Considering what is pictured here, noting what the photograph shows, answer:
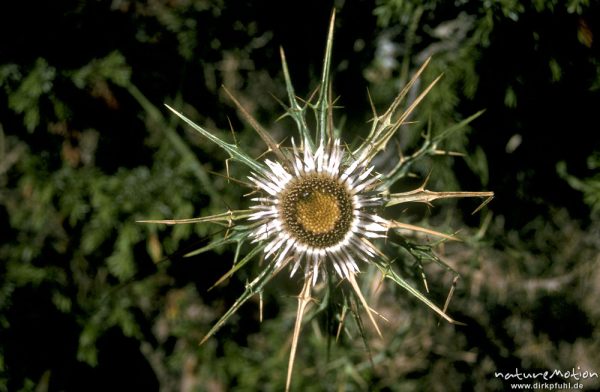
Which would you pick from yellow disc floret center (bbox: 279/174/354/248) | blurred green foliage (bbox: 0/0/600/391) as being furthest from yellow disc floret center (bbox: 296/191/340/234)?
blurred green foliage (bbox: 0/0/600/391)

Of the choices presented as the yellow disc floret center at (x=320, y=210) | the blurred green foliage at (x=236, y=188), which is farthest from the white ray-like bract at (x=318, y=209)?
the blurred green foliage at (x=236, y=188)

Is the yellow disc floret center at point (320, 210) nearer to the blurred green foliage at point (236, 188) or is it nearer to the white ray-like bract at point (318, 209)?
the white ray-like bract at point (318, 209)

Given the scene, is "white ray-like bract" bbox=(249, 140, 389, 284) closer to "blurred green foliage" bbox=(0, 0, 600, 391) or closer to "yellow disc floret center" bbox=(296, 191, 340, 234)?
"yellow disc floret center" bbox=(296, 191, 340, 234)

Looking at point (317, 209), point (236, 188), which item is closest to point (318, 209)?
point (317, 209)

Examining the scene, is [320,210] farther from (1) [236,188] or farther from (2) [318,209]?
(1) [236,188]

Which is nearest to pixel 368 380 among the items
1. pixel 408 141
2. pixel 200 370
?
pixel 200 370
